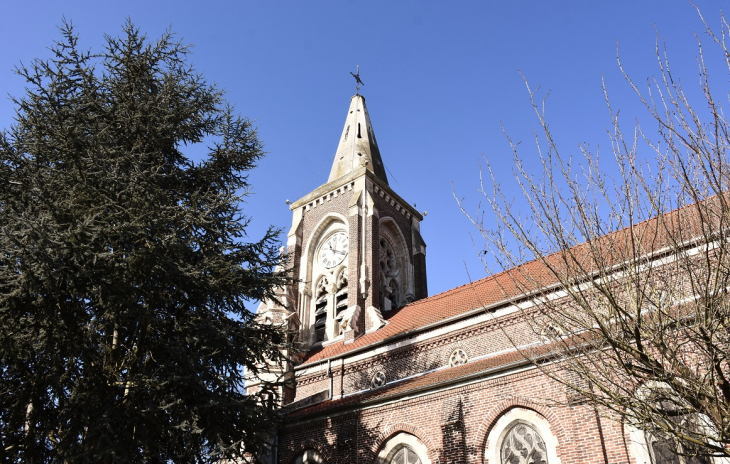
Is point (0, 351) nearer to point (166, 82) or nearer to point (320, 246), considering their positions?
point (166, 82)

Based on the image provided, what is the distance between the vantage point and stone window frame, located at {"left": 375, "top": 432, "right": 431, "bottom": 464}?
14.4 metres

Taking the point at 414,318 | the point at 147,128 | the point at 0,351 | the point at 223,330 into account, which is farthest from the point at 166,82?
the point at 414,318

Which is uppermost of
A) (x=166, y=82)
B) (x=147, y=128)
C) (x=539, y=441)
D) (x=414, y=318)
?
(x=166, y=82)

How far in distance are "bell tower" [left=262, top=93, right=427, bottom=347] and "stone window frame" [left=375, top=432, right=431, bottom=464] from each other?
7.16 m

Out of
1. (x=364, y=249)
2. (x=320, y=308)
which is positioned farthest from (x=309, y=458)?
(x=364, y=249)

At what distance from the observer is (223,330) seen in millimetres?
12359

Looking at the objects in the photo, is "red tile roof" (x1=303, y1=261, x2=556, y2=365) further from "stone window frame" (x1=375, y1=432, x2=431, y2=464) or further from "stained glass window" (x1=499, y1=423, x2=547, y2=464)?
"stained glass window" (x1=499, y1=423, x2=547, y2=464)

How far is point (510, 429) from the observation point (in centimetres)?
1312

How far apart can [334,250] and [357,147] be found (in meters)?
6.30

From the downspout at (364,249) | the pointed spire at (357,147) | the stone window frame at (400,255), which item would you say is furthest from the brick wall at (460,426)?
the pointed spire at (357,147)

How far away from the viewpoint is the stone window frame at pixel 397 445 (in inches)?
567

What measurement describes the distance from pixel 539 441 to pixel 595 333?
6.26 meters

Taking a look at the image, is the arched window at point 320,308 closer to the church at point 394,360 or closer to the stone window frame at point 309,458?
the church at point 394,360

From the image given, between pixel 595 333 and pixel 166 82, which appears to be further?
pixel 166 82
